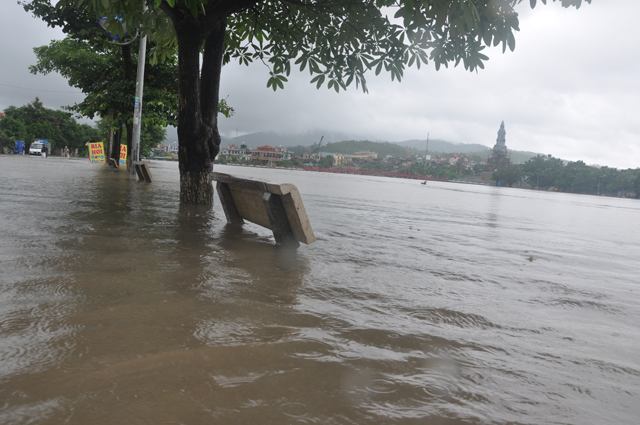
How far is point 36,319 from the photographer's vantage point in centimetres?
216

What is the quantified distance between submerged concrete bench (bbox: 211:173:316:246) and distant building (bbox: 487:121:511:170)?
540 feet

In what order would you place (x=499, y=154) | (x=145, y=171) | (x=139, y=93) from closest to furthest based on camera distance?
(x=145, y=171)
(x=139, y=93)
(x=499, y=154)

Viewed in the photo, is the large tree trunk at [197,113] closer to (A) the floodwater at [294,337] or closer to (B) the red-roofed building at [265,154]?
(A) the floodwater at [294,337]

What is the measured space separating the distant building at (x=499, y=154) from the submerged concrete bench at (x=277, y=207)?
6474 inches

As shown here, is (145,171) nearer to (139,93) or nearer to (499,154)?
(139,93)

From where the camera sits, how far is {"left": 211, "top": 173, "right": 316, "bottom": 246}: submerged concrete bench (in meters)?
4.59

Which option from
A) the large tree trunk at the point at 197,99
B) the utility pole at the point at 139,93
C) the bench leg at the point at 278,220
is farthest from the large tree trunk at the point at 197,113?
the utility pole at the point at 139,93

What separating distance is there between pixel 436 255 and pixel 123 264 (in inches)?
143

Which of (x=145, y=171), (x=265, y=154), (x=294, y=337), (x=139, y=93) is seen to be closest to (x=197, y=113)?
(x=294, y=337)

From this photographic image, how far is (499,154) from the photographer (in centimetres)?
17100

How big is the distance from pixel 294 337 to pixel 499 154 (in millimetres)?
186139

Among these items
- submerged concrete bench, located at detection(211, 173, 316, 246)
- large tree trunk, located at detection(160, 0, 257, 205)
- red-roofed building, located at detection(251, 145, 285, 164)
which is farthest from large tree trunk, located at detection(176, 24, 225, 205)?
red-roofed building, located at detection(251, 145, 285, 164)

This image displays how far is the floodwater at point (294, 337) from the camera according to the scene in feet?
5.16

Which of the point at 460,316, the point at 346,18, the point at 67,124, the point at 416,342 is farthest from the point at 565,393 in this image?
the point at 67,124
